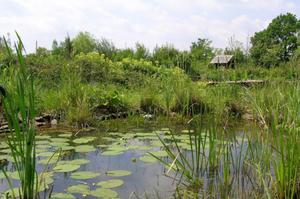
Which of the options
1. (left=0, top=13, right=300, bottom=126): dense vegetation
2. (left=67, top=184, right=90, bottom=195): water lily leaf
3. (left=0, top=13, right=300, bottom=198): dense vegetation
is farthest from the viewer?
(left=0, top=13, right=300, bottom=126): dense vegetation

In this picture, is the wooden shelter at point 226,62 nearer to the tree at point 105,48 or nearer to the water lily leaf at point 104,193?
the water lily leaf at point 104,193

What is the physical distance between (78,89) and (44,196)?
3.41 meters

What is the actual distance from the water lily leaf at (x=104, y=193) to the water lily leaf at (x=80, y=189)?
56 millimetres

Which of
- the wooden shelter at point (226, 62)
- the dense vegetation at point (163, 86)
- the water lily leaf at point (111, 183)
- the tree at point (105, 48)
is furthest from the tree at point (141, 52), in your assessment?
the water lily leaf at point (111, 183)

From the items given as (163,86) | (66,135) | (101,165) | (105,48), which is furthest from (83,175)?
(105,48)

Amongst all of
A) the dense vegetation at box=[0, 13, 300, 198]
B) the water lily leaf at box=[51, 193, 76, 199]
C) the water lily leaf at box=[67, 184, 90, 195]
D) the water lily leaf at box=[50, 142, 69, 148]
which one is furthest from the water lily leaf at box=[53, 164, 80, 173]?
the water lily leaf at box=[50, 142, 69, 148]

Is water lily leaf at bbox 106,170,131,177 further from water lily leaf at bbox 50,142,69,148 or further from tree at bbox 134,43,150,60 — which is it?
tree at bbox 134,43,150,60

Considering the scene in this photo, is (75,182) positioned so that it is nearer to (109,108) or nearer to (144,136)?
(144,136)

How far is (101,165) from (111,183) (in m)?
0.57

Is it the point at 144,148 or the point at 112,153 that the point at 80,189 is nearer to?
the point at 112,153

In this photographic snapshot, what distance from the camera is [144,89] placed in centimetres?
689

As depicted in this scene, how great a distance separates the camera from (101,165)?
314cm

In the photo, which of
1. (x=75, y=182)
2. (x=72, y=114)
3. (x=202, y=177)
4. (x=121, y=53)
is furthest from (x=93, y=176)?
(x=121, y=53)

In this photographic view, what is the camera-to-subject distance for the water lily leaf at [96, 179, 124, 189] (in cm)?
253
